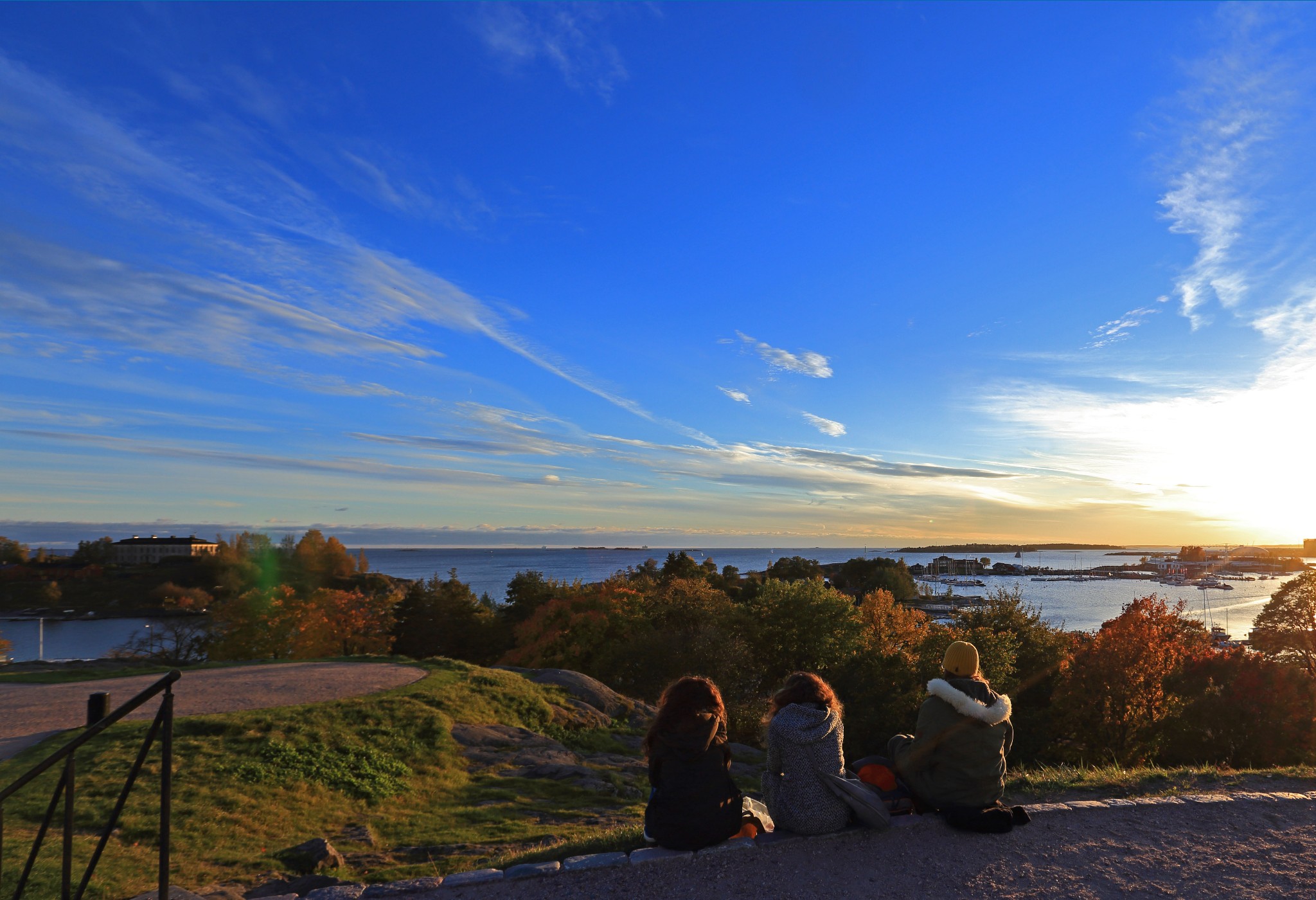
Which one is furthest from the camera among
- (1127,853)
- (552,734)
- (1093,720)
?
(1093,720)

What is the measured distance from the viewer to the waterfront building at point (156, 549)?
134375mm

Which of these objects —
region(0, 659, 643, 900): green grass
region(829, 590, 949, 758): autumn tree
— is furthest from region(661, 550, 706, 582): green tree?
region(0, 659, 643, 900): green grass

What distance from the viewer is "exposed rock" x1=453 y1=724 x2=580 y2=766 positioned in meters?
15.3

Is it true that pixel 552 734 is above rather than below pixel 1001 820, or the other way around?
below

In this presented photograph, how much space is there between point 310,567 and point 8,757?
92.9 m

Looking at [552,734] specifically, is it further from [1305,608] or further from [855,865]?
[1305,608]

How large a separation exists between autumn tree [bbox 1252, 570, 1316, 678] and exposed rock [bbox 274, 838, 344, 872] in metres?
37.8

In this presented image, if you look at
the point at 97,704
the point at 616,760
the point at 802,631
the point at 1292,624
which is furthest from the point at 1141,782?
the point at 1292,624

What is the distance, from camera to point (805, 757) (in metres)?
5.48

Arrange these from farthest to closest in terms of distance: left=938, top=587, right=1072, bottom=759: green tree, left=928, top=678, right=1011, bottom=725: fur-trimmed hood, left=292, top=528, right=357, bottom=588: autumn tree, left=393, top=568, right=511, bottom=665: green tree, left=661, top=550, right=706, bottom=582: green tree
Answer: left=292, top=528, right=357, bottom=588: autumn tree
left=661, top=550, right=706, bottom=582: green tree
left=393, top=568, right=511, bottom=665: green tree
left=938, top=587, right=1072, bottom=759: green tree
left=928, top=678, right=1011, bottom=725: fur-trimmed hood

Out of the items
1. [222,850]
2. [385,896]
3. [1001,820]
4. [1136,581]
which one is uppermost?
[1001,820]

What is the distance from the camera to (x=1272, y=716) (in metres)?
23.9

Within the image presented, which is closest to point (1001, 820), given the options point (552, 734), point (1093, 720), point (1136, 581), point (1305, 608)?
point (552, 734)

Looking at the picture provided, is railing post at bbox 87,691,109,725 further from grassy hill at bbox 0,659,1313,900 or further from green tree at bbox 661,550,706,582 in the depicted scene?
green tree at bbox 661,550,706,582
